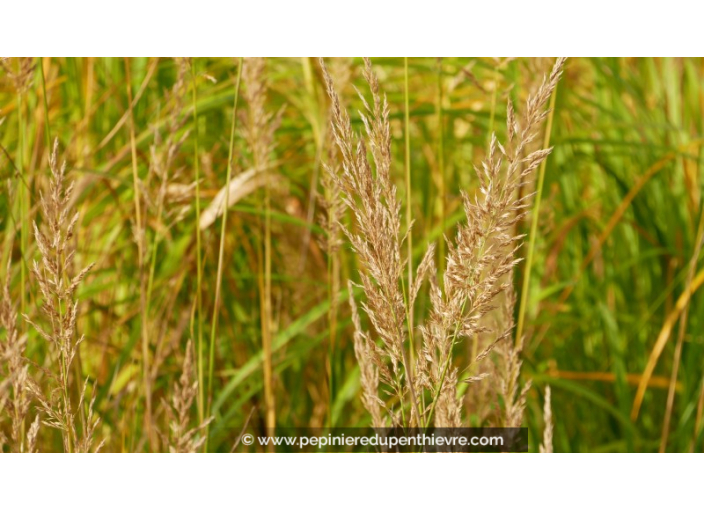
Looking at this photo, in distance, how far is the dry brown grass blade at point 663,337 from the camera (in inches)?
48.8

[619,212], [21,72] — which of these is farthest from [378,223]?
[619,212]

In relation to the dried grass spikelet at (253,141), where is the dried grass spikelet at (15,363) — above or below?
below

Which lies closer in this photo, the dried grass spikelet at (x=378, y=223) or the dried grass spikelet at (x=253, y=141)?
the dried grass spikelet at (x=378, y=223)

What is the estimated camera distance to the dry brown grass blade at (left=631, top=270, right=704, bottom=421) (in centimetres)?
124

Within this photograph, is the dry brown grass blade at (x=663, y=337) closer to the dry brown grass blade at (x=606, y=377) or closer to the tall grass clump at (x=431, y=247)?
the dry brown grass blade at (x=606, y=377)

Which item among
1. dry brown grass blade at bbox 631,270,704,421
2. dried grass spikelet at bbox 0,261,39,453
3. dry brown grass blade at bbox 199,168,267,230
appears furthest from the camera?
dry brown grass blade at bbox 631,270,704,421

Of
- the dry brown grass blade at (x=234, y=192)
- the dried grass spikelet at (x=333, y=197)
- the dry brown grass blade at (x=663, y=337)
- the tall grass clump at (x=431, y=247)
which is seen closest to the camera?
the tall grass clump at (x=431, y=247)

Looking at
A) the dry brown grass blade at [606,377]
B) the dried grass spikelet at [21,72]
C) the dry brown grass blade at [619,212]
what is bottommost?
the dry brown grass blade at [606,377]

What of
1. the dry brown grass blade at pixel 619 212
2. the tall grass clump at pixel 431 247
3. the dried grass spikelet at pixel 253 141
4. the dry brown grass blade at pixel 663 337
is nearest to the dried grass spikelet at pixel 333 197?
the dried grass spikelet at pixel 253 141

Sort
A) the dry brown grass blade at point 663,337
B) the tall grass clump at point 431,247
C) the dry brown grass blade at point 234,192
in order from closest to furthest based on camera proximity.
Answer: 1. the tall grass clump at point 431,247
2. the dry brown grass blade at point 234,192
3. the dry brown grass blade at point 663,337

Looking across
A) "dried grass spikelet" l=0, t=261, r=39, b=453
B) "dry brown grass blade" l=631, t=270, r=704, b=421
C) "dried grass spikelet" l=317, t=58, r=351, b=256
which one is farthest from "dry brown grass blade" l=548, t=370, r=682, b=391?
"dried grass spikelet" l=0, t=261, r=39, b=453

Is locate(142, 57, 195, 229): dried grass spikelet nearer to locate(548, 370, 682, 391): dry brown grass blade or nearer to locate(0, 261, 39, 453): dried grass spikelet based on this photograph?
locate(0, 261, 39, 453): dried grass spikelet

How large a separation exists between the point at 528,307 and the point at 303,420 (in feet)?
1.57
